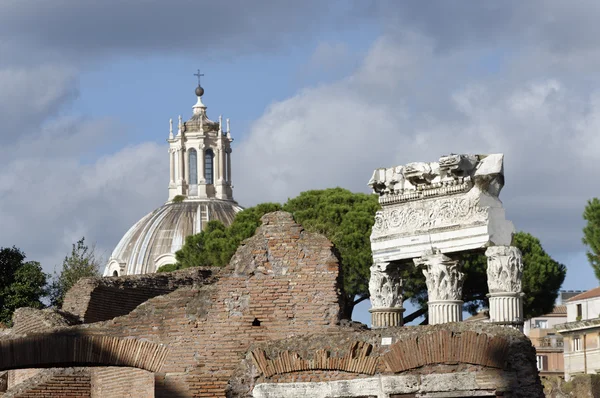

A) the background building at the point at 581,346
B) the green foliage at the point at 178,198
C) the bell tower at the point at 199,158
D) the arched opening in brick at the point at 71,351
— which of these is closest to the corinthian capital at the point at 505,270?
the arched opening in brick at the point at 71,351

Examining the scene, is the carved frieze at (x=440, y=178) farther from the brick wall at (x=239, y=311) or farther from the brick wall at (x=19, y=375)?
the brick wall at (x=239, y=311)

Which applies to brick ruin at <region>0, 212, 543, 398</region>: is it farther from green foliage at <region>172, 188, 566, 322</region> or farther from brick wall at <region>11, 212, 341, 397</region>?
green foliage at <region>172, 188, 566, 322</region>

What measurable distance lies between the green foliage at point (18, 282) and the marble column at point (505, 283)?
13725 mm

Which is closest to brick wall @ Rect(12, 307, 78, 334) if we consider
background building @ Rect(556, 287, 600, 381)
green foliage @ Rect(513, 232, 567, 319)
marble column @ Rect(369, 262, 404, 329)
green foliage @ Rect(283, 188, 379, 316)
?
marble column @ Rect(369, 262, 404, 329)

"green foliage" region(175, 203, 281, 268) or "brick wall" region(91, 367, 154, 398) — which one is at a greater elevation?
"green foliage" region(175, 203, 281, 268)

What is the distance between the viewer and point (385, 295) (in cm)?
3316

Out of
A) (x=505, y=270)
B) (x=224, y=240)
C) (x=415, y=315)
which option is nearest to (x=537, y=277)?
(x=415, y=315)

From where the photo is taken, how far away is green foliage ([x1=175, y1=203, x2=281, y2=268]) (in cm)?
4853

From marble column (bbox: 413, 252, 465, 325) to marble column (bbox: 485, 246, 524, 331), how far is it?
1.26m

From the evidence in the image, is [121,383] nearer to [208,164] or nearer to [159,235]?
[159,235]

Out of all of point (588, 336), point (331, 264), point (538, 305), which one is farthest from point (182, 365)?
point (588, 336)

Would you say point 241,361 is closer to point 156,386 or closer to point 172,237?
point 156,386

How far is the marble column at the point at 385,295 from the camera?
33.0 metres

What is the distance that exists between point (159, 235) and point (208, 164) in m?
14.9
